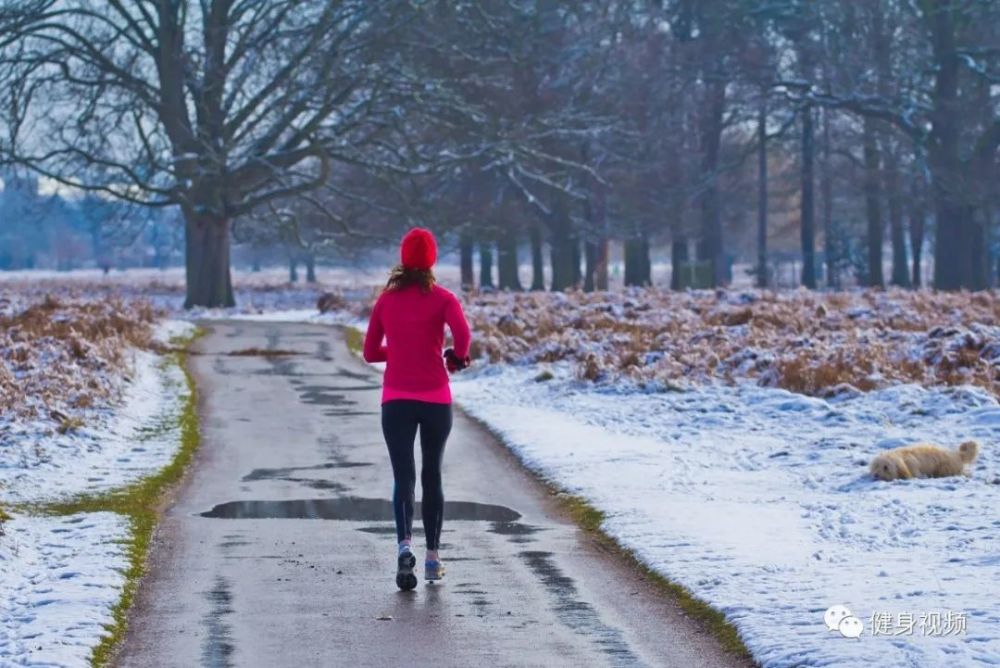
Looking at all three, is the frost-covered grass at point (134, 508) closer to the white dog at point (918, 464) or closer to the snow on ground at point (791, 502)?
the snow on ground at point (791, 502)

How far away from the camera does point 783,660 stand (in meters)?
7.36

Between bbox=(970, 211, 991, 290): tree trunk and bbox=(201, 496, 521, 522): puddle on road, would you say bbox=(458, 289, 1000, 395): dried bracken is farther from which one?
bbox=(970, 211, 991, 290): tree trunk

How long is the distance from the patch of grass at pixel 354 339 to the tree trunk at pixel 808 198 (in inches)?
959

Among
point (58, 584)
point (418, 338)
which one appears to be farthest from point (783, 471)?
point (58, 584)

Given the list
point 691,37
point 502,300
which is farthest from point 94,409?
point 691,37

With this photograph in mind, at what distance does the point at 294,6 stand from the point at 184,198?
6232 millimetres

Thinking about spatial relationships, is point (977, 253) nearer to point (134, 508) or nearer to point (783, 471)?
point (783, 471)

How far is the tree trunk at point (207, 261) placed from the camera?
48875 mm

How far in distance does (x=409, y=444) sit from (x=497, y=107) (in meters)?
40.7

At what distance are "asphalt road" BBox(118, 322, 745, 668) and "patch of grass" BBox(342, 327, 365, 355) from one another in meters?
13.9

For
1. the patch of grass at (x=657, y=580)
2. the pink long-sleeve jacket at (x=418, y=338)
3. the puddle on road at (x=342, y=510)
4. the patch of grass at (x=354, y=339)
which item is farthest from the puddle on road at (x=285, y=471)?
the patch of grass at (x=354, y=339)

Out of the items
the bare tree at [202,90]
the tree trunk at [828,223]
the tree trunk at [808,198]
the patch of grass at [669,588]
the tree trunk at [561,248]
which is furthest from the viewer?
the tree trunk at [828,223]

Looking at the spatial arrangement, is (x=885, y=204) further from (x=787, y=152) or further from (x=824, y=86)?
(x=824, y=86)

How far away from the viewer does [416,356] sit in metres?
9.43
